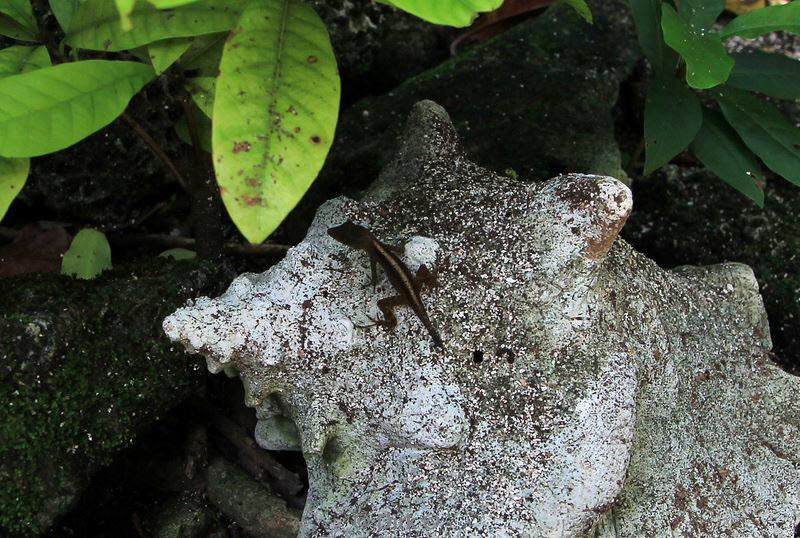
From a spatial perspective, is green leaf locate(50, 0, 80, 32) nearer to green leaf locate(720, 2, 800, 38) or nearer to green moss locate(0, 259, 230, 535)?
green moss locate(0, 259, 230, 535)

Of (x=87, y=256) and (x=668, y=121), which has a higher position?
(x=668, y=121)

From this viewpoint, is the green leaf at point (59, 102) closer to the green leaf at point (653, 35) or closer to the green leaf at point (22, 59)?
the green leaf at point (22, 59)

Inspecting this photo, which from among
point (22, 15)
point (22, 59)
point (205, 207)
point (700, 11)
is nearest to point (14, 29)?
point (22, 15)

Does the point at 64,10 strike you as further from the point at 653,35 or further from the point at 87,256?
the point at 653,35

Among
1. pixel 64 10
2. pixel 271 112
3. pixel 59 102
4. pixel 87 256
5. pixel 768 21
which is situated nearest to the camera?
pixel 271 112

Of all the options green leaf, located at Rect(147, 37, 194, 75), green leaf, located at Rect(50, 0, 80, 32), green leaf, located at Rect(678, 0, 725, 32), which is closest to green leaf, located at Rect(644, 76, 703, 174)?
green leaf, located at Rect(678, 0, 725, 32)

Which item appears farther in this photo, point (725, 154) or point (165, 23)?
point (725, 154)
